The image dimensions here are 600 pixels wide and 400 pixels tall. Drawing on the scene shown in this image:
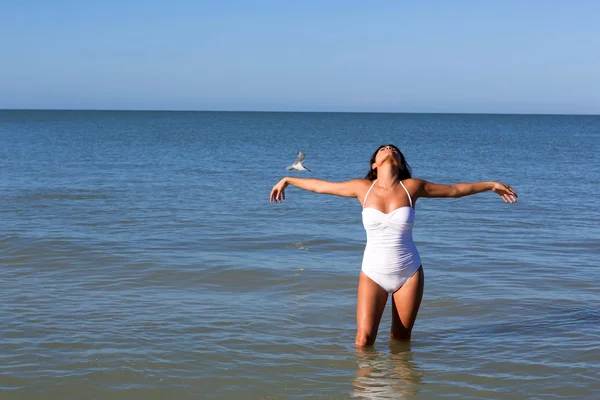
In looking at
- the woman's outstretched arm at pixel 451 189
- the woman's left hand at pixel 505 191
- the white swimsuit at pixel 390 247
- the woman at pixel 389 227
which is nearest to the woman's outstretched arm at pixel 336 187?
the woman at pixel 389 227

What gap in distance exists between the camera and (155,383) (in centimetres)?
605

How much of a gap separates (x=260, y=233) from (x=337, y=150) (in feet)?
116

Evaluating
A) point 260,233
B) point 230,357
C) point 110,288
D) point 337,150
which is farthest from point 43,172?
point 337,150

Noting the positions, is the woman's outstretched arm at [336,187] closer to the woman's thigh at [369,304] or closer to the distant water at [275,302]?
the woman's thigh at [369,304]

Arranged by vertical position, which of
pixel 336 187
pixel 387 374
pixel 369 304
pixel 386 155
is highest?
pixel 386 155

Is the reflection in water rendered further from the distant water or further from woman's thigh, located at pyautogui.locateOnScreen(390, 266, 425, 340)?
woman's thigh, located at pyautogui.locateOnScreen(390, 266, 425, 340)

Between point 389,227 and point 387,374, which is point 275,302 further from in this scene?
point 389,227

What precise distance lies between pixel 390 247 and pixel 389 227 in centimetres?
17

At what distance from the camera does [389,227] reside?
6324 mm

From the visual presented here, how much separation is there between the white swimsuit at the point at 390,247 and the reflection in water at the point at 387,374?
70 cm

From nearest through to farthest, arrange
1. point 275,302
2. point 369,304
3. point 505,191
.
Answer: point 369,304, point 505,191, point 275,302

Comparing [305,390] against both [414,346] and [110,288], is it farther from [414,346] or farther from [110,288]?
[110,288]

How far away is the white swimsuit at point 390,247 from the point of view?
20.7 feet

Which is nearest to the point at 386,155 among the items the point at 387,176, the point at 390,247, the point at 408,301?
the point at 387,176
